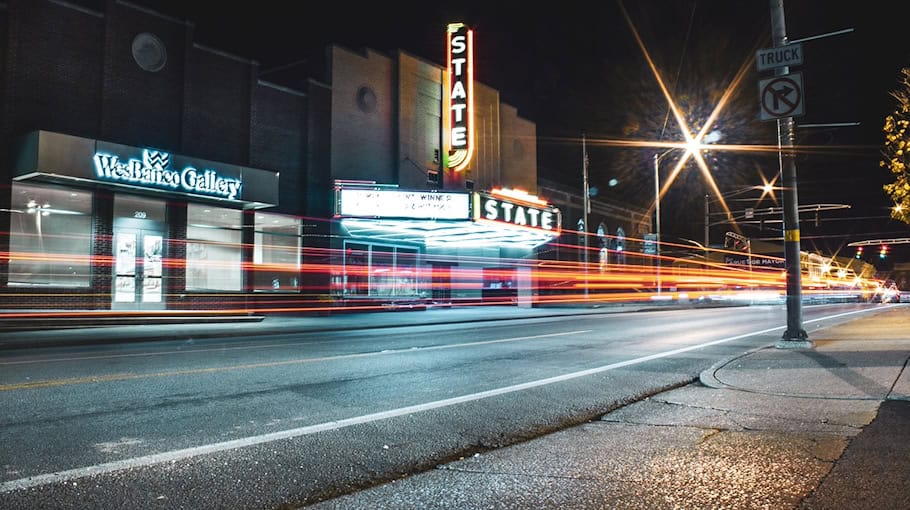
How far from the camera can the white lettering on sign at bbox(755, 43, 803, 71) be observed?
11.7m

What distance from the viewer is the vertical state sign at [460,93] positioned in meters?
29.1

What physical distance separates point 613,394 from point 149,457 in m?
5.35

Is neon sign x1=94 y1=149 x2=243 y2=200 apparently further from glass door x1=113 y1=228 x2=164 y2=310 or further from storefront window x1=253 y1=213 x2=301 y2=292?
storefront window x1=253 y1=213 x2=301 y2=292

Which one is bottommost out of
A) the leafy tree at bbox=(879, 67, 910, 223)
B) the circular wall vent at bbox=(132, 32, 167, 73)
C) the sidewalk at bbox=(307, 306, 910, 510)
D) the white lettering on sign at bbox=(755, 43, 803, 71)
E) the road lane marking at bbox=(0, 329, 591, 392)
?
the sidewalk at bbox=(307, 306, 910, 510)

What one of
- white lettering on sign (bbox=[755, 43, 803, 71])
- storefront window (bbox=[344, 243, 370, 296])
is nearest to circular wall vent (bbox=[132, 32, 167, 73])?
storefront window (bbox=[344, 243, 370, 296])

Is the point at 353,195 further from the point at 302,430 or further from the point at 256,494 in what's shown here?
the point at 256,494

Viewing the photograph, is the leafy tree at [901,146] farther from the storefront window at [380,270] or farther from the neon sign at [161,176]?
the storefront window at [380,270]

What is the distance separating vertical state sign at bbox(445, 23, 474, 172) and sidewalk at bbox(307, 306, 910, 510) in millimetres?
A: 22224

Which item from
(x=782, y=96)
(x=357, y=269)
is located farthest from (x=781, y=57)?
(x=357, y=269)

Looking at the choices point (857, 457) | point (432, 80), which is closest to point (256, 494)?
point (857, 457)

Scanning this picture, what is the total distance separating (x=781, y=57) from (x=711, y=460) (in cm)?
944

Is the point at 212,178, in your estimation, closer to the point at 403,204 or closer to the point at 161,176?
the point at 161,176

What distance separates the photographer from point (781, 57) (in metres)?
11.8

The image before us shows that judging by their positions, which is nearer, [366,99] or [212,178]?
[212,178]
